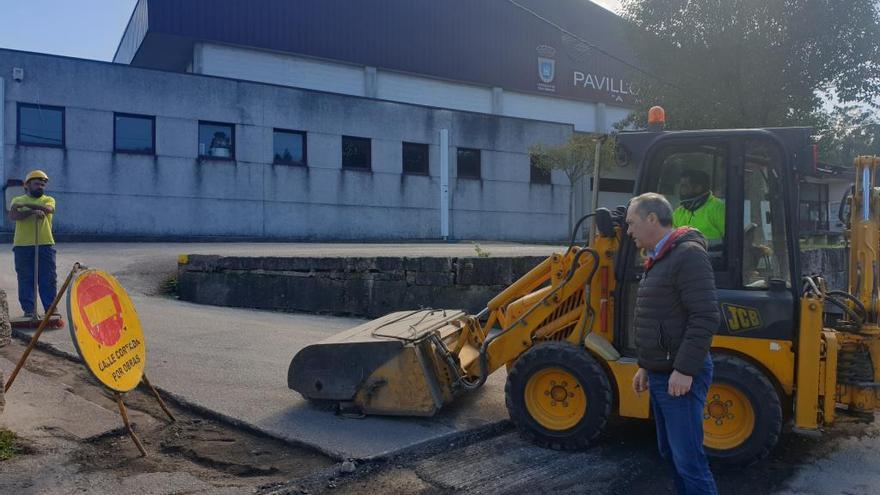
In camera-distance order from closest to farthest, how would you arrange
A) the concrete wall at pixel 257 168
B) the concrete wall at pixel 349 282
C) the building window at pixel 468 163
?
the concrete wall at pixel 349 282 < the concrete wall at pixel 257 168 < the building window at pixel 468 163

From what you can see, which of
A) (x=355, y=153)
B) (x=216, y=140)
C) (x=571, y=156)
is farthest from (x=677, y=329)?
(x=355, y=153)

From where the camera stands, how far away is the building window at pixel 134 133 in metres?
20.2

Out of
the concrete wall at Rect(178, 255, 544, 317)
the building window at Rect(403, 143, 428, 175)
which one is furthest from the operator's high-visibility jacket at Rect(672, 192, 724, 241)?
the building window at Rect(403, 143, 428, 175)

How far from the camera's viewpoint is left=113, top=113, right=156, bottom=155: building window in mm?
20188

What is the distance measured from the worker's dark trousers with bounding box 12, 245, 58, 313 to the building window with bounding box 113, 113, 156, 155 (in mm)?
13189

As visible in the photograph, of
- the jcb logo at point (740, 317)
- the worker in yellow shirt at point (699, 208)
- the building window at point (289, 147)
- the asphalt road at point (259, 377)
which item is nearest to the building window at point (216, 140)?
the building window at point (289, 147)

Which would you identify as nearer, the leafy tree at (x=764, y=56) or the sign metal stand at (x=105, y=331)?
the sign metal stand at (x=105, y=331)

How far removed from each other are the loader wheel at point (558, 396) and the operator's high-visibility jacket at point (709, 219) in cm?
114

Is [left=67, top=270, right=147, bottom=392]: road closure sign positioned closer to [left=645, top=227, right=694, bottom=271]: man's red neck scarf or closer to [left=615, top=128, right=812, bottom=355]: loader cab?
[left=645, top=227, right=694, bottom=271]: man's red neck scarf

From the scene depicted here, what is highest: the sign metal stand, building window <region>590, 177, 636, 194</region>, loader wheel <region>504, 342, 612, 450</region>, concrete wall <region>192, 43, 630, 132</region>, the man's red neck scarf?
concrete wall <region>192, 43, 630, 132</region>

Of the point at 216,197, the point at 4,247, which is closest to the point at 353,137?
the point at 216,197

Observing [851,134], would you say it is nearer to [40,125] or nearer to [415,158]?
[415,158]

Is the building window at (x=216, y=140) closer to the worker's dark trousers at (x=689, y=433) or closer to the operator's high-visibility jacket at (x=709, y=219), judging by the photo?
the operator's high-visibility jacket at (x=709, y=219)

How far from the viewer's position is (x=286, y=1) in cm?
2795
